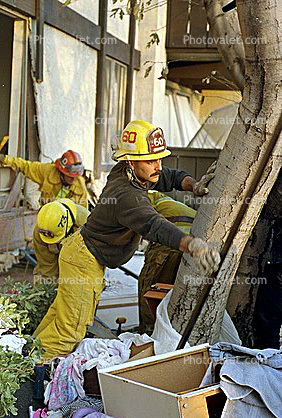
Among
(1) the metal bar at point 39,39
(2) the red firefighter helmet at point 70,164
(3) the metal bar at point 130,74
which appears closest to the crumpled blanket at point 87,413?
(2) the red firefighter helmet at point 70,164

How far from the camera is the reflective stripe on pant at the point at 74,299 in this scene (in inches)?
183

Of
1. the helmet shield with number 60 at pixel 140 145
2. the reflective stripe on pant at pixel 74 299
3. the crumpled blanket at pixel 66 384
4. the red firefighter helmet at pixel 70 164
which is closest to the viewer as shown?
the crumpled blanket at pixel 66 384

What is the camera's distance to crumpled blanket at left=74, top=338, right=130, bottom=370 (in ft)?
13.5

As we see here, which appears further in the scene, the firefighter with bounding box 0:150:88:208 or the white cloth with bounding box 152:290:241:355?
the firefighter with bounding box 0:150:88:208

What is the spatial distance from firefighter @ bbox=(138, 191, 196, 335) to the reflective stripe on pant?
29.7 inches

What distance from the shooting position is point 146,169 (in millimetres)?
4285

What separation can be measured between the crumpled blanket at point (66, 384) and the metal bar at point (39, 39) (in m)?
5.47

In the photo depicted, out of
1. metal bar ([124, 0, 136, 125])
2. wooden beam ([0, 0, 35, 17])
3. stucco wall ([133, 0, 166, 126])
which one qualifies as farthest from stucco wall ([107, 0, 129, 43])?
wooden beam ([0, 0, 35, 17])

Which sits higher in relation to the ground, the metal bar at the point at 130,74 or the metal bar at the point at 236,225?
the metal bar at the point at 130,74

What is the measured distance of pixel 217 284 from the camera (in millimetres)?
4230

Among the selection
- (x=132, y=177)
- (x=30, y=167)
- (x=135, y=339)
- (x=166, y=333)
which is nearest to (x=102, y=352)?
(x=135, y=339)

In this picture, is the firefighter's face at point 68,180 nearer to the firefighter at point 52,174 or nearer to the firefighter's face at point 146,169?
the firefighter at point 52,174

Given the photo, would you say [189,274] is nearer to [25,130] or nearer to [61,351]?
[61,351]

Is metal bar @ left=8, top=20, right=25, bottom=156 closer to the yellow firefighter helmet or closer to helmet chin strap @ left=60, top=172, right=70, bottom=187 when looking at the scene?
helmet chin strap @ left=60, top=172, right=70, bottom=187
